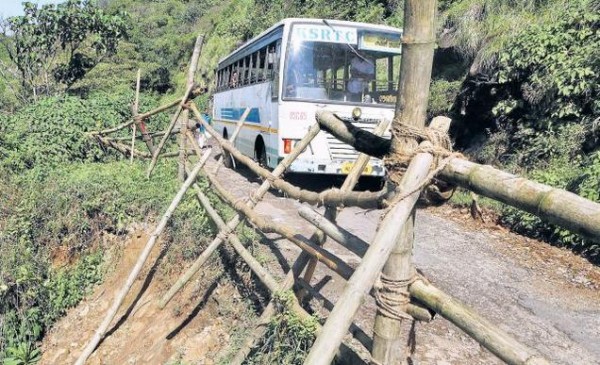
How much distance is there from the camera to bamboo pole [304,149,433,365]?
1.98 meters

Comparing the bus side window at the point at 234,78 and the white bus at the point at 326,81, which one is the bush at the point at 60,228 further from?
the bus side window at the point at 234,78

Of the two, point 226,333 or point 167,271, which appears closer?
point 226,333

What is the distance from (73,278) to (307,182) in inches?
193

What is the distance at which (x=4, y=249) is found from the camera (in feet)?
20.1

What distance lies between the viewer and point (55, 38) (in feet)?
46.7

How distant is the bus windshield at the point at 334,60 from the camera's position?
807 centimetres

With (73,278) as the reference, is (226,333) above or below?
above

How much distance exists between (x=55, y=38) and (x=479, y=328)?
1508 cm

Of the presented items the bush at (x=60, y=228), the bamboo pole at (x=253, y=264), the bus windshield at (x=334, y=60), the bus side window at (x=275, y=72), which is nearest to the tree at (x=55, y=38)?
the bush at (x=60, y=228)

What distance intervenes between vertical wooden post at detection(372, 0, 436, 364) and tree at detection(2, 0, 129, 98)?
14.0 metres

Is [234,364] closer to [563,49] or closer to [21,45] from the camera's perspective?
[563,49]

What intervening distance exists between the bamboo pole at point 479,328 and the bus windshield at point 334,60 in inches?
238

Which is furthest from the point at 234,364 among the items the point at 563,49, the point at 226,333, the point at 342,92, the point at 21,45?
the point at 21,45

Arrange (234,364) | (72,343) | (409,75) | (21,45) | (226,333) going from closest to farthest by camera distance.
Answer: (409,75), (234,364), (226,333), (72,343), (21,45)
